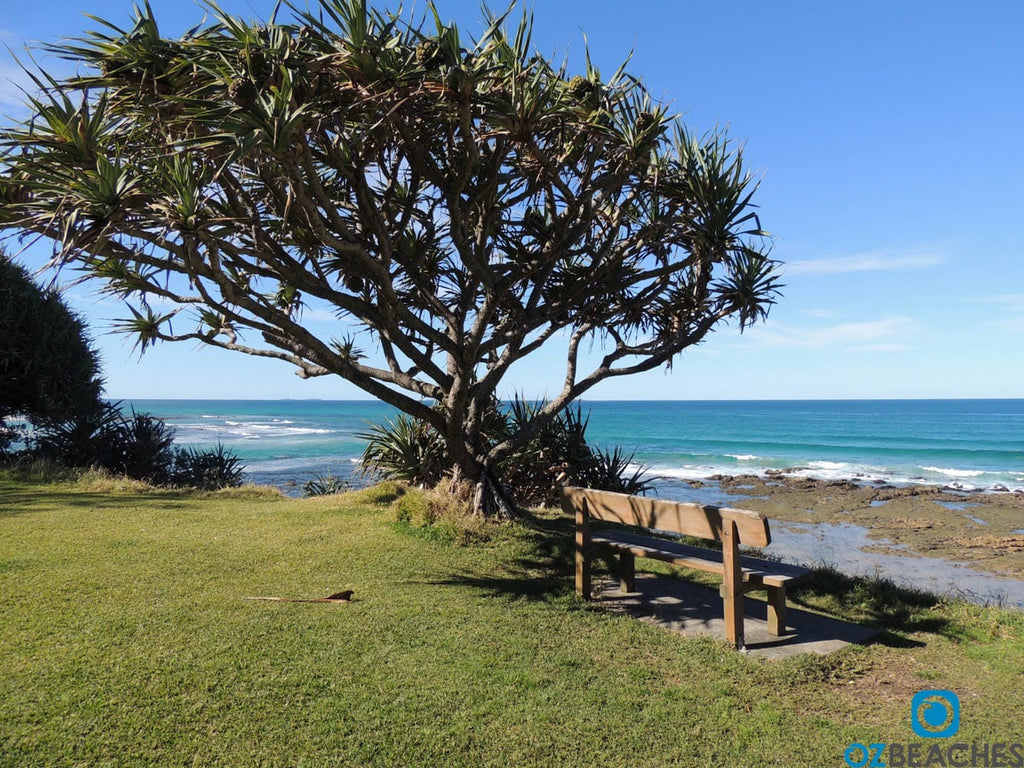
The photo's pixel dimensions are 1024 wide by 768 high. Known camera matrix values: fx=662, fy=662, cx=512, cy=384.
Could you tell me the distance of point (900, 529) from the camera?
15344mm

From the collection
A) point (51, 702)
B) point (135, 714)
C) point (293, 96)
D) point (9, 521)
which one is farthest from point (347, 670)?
point (9, 521)

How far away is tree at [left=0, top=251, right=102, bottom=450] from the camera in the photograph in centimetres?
1324

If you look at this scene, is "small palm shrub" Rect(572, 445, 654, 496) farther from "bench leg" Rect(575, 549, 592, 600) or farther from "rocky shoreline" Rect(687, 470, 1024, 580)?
"rocky shoreline" Rect(687, 470, 1024, 580)

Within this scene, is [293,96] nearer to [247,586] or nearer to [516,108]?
[516,108]

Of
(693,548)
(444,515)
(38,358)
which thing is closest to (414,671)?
(693,548)

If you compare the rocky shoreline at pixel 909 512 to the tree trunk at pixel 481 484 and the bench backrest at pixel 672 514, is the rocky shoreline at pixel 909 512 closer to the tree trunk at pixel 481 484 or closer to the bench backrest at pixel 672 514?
the tree trunk at pixel 481 484

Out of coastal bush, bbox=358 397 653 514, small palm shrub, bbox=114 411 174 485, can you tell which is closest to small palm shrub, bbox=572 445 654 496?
coastal bush, bbox=358 397 653 514

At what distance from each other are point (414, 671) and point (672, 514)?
81.8 inches

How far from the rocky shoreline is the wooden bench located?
8.83 m

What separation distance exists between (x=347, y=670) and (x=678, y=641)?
7.22 feet

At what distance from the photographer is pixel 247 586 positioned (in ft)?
17.5

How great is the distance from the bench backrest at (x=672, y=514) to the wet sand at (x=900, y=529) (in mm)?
6391

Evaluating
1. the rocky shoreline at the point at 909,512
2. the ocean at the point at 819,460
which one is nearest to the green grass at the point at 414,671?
the ocean at the point at 819,460

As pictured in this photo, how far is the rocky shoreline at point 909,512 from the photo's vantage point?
12977mm
